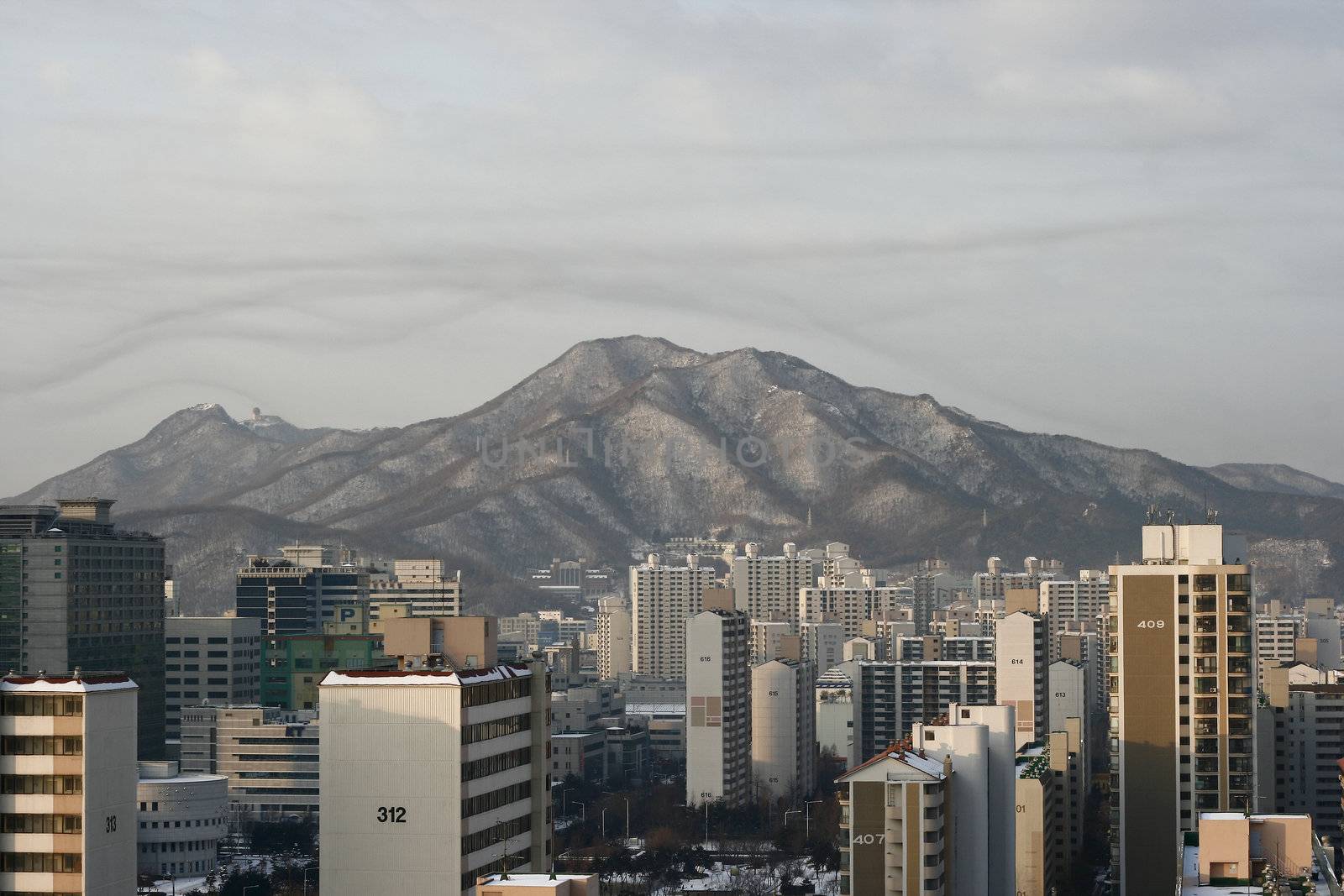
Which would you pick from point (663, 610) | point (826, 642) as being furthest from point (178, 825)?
point (663, 610)

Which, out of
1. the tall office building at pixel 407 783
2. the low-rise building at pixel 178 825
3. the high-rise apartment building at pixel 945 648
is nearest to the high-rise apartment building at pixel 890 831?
the tall office building at pixel 407 783

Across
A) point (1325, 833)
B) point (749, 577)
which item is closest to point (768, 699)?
point (1325, 833)

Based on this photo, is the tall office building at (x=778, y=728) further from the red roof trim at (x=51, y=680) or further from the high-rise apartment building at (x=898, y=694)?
the red roof trim at (x=51, y=680)

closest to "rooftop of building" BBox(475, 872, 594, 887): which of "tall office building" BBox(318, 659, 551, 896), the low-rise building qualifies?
"tall office building" BBox(318, 659, 551, 896)

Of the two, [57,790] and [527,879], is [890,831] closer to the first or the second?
[527,879]

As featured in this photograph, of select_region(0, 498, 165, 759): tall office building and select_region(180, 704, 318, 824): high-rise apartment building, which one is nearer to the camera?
select_region(180, 704, 318, 824): high-rise apartment building

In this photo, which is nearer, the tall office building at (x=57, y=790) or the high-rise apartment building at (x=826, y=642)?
the tall office building at (x=57, y=790)

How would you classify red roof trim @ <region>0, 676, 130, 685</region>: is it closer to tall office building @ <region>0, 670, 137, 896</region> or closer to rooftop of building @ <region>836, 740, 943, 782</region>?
tall office building @ <region>0, 670, 137, 896</region>
